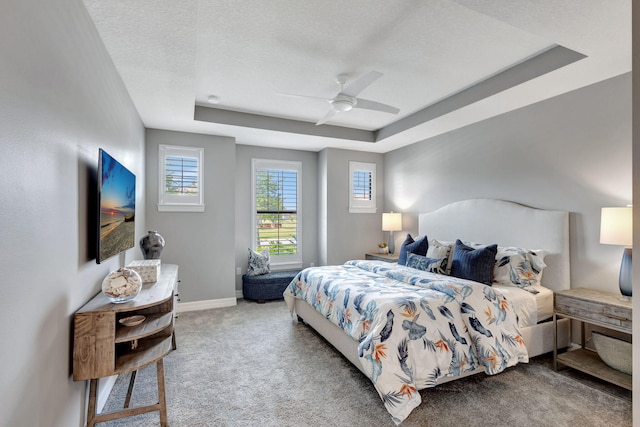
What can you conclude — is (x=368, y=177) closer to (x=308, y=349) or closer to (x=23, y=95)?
(x=308, y=349)

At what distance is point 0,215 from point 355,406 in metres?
2.26

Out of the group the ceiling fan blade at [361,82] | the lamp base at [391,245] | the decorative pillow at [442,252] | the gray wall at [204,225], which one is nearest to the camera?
the ceiling fan blade at [361,82]

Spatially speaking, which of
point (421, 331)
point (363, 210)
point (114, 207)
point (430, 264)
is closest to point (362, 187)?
point (363, 210)

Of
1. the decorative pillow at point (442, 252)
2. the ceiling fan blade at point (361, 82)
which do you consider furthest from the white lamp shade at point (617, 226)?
the ceiling fan blade at point (361, 82)

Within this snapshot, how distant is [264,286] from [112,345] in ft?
10.7

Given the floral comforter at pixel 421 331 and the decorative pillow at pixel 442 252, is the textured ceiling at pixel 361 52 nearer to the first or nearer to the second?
the decorative pillow at pixel 442 252

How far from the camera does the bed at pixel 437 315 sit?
2168 millimetres

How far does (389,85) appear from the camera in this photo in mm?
3463

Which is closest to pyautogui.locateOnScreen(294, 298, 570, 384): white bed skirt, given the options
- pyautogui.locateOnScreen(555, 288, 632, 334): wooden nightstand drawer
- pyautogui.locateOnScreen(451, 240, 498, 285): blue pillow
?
→ pyautogui.locateOnScreen(555, 288, 632, 334): wooden nightstand drawer

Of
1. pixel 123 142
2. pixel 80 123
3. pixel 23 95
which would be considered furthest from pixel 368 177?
pixel 23 95

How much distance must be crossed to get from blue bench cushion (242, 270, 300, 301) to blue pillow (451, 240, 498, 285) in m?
2.73

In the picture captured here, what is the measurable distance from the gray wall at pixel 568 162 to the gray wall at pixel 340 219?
5.85ft

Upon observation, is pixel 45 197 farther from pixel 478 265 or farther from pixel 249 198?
pixel 249 198

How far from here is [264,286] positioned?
16.3 feet
